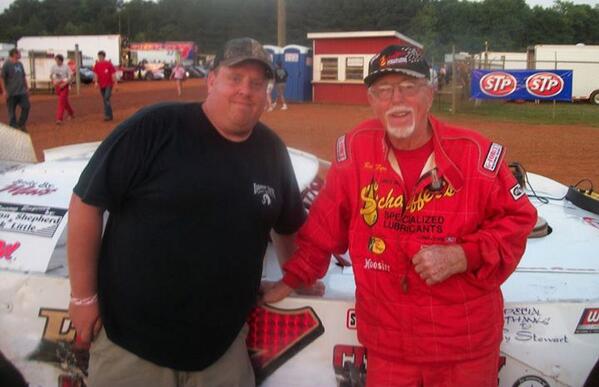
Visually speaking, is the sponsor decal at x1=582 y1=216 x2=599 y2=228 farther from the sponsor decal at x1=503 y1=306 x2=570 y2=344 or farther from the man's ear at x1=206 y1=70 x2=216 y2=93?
the man's ear at x1=206 y1=70 x2=216 y2=93

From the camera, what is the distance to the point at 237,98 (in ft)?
6.50

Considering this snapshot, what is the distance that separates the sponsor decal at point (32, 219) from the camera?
8.00 feet

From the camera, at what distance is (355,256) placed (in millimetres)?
2004

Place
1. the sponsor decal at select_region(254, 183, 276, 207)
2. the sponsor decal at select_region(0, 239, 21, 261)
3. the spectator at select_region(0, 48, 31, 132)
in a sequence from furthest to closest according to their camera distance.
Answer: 1. the spectator at select_region(0, 48, 31, 132)
2. the sponsor decal at select_region(0, 239, 21, 261)
3. the sponsor decal at select_region(254, 183, 276, 207)

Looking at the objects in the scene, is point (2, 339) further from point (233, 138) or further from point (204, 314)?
point (233, 138)

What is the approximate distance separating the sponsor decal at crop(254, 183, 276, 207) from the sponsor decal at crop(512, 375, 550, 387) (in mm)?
1112

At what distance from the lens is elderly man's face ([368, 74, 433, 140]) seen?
1.94m

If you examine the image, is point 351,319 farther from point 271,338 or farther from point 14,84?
point 14,84

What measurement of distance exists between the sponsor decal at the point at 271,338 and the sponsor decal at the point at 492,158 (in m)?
0.82

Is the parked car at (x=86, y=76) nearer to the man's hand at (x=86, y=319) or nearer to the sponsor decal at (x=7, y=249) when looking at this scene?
the sponsor decal at (x=7, y=249)

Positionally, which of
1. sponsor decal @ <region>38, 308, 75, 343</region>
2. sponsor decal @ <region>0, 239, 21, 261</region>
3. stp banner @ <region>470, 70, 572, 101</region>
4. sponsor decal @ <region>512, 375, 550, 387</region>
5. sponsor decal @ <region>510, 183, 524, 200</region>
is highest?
stp banner @ <region>470, 70, 572, 101</region>

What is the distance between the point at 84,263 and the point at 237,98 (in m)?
0.71

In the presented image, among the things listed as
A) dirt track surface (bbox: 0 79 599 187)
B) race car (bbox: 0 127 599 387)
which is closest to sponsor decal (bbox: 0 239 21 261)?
race car (bbox: 0 127 599 387)

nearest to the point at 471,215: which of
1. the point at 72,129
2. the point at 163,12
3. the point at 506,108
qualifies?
the point at 72,129
